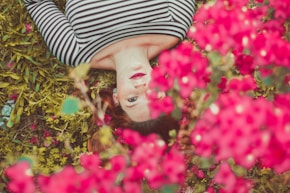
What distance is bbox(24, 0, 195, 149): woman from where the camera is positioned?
1.83 meters

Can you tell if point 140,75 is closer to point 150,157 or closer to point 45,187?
point 150,157

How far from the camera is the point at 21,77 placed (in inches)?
81.2

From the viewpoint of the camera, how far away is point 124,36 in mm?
1849

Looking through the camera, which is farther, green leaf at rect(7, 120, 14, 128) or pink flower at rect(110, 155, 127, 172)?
green leaf at rect(7, 120, 14, 128)

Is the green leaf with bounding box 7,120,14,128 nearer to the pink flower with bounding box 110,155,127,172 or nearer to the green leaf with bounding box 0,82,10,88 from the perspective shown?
the green leaf with bounding box 0,82,10,88

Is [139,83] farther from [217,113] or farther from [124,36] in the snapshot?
[217,113]

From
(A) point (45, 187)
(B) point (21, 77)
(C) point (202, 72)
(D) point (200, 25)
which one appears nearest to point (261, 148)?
(C) point (202, 72)

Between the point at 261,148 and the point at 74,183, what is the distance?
44cm

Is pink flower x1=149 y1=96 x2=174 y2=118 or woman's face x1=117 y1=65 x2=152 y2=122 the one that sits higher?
woman's face x1=117 y1=65 x2=152 y2=122

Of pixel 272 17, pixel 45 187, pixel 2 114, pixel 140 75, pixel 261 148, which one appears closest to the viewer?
pixel 261 148

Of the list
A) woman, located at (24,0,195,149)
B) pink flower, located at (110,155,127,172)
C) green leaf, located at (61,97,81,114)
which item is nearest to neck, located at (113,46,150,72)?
woman, located at (24,0,195,149)

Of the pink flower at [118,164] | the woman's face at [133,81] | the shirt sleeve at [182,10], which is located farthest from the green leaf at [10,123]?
the pink flower at [118,164]

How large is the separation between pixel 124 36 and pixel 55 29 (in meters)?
0.33

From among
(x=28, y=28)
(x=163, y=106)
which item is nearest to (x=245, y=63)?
(x=163, y=106)
